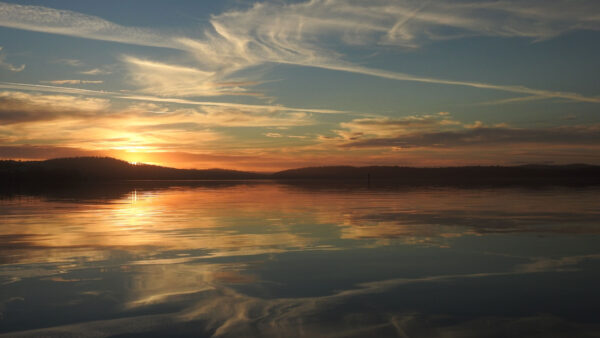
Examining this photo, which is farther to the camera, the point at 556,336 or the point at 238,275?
the point at 238,275

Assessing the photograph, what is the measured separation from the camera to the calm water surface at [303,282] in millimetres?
8156

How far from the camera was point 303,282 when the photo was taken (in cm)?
1116

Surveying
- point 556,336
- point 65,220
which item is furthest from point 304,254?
point 65,220

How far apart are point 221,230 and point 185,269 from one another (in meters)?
8.11

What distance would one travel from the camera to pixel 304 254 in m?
14.7

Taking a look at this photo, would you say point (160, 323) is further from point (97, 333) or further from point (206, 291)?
point (206, 291)

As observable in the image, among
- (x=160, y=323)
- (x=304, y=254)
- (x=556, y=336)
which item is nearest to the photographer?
(x=556, y=336)

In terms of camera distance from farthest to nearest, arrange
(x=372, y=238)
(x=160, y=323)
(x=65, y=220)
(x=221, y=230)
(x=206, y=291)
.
→ (x=65, y=220)
(x=221, y=230)
(x=372, y=238)
(x=206, y=291)
(x=160, y=323)

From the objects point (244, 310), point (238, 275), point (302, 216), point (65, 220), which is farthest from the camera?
point (302, 216)

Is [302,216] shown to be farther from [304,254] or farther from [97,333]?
[97,333]

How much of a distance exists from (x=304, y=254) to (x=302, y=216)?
1193 centimetres

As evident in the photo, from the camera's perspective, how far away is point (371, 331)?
25.8 ft

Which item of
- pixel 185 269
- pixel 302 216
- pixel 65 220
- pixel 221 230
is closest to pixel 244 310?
pixel 185 269

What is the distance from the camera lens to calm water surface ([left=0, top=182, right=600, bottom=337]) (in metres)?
8.16
